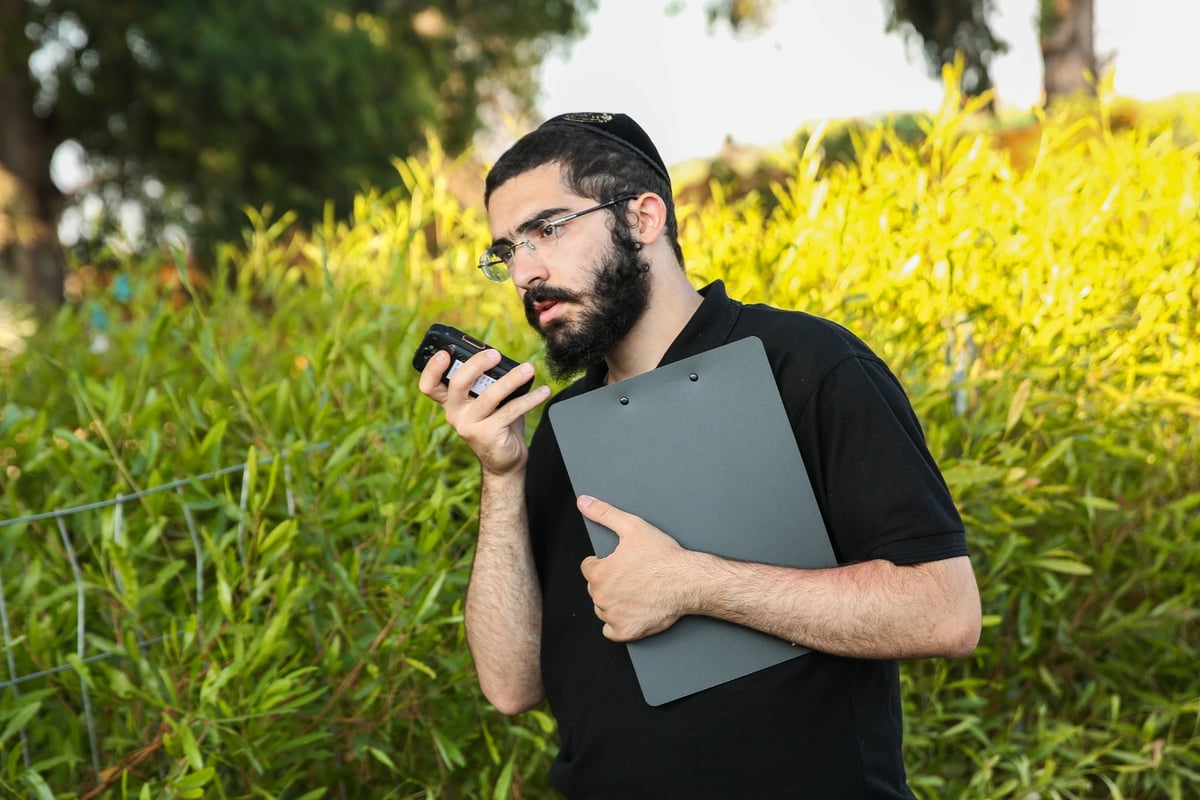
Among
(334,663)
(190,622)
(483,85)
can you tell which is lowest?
(334,663)

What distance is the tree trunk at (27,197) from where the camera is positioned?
10617mm

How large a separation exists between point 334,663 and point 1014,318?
194cm

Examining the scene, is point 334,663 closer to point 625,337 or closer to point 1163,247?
point 625,337

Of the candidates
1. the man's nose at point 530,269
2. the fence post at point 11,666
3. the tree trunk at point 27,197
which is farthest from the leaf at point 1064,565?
the tree trunk at point 27,197

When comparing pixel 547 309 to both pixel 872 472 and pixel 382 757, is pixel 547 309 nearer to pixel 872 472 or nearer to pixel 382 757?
pixel 872 472

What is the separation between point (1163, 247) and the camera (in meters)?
3.33

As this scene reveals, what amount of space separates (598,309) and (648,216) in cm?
17

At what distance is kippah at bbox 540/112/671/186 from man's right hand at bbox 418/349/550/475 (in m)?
0.38

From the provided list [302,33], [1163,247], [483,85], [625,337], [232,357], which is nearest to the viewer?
[625,337]

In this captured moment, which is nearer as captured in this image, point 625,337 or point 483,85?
point 625,337

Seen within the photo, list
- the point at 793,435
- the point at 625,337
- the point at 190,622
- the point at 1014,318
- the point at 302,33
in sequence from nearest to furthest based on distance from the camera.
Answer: the point at 793,435 → the point at 625,337 → the point at 190,622 → the point at 1014,318 → the point at 302,33

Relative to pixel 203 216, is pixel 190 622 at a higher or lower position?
lower

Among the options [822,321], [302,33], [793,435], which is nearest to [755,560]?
[793,435]

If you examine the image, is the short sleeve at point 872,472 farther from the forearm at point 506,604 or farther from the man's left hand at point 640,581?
the forearm at point 506,604
